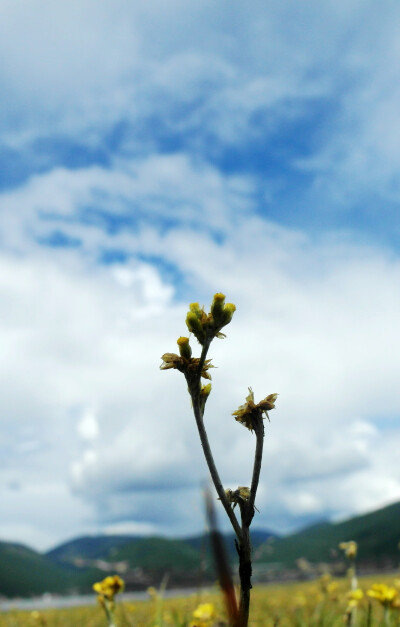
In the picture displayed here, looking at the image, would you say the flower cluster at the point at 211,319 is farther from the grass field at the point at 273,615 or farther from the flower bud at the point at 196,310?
the grass field at the point at 273,615

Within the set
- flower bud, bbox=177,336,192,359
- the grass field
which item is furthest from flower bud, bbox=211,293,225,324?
the grass field

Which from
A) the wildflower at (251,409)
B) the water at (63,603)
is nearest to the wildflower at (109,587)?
the water at (63,603)

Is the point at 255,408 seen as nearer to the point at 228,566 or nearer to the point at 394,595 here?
the point at 228,566

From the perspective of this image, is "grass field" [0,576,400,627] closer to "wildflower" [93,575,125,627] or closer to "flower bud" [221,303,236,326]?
"wildflower" [93,575,125,627]

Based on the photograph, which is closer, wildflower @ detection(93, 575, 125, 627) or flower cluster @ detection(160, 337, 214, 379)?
flower cluster @ detection(160, 337, 214, 379)

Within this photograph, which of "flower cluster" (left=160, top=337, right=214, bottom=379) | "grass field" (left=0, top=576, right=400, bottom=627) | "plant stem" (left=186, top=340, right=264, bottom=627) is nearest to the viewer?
"plant stem" (left=186, top=340, right=264, bottom=627)

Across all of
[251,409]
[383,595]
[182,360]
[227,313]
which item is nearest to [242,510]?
[251,409]
